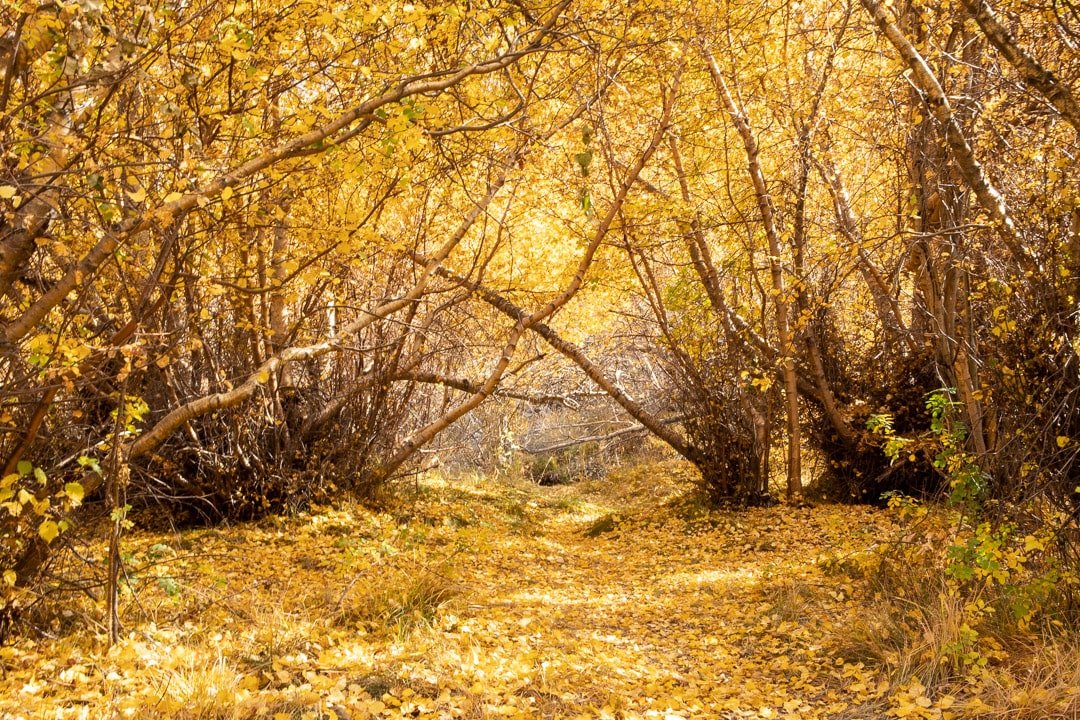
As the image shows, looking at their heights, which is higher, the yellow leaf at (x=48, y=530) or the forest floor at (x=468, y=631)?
the yellow leaf at (x=48, y=530)

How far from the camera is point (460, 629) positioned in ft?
12.7

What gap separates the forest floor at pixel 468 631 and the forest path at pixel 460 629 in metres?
0.01

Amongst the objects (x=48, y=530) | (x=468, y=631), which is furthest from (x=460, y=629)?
(x=48, y=530)

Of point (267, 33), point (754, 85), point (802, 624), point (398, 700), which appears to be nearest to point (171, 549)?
point (398, 700)

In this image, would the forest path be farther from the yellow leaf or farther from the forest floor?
the yellow leaf

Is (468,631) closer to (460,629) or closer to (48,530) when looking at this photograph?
(460,629)

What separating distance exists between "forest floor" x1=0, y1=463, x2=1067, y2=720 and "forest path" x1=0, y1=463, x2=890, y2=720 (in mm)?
14

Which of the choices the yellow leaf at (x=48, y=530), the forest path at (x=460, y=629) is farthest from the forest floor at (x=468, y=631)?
the yellow leaf at (x=48, y=530)

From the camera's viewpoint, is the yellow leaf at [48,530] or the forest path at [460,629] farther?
the forest path at [460,629]

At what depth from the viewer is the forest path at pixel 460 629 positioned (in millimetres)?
2904

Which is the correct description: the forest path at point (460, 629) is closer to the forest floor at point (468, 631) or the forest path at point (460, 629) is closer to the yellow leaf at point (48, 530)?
the forest floor at point (468, 631)

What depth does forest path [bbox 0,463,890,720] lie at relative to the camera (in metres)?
2.90

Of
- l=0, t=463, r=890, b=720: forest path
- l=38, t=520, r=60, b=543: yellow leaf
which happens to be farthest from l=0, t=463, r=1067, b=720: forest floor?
l=38, t=520, r=60, b=543: yellow leaf

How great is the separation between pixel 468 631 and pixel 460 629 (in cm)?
8
